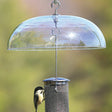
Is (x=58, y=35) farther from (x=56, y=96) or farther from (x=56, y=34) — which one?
(x=56, y=96)

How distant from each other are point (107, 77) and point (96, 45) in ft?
20.8

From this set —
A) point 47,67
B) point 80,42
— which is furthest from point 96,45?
point 47,67

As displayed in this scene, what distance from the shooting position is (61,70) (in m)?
8.77

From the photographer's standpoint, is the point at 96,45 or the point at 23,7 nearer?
the point at 96,45

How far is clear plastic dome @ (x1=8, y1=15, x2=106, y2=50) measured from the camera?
10.9 ft

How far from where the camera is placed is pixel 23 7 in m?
9.38

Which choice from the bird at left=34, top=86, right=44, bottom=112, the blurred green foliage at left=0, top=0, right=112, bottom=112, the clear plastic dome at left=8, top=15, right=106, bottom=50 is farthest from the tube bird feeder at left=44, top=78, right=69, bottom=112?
the blurred green foliage at left=0, top=0, right=112, bottom=112

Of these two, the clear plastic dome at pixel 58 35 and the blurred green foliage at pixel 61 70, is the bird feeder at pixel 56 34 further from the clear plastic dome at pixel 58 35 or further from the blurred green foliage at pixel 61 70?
the blurred green foliage at pixel 61 70

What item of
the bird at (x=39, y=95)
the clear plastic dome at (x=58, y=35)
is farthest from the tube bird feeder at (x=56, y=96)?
the clear plastic dome at (x=58, y=35)

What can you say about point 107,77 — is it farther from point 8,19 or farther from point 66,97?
point 66,97

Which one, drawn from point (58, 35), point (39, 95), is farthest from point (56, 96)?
point (58, 35)

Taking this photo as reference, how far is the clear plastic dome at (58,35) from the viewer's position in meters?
3.32

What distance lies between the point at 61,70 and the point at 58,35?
17.9ft

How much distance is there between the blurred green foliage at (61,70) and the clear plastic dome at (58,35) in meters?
5.27
